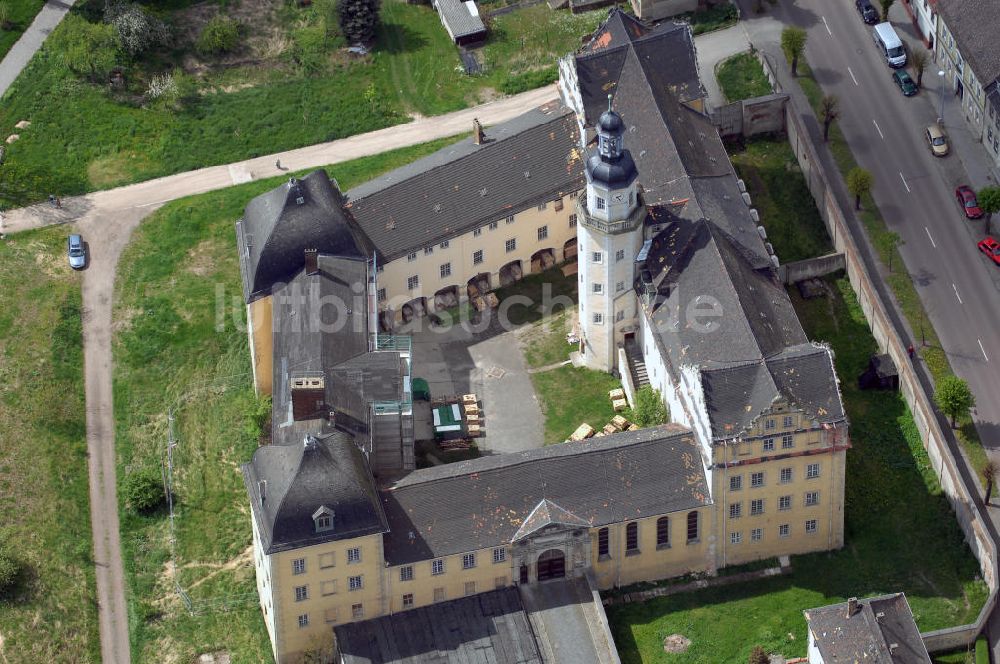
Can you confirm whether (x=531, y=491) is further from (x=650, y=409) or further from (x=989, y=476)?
(x=989, y=476)

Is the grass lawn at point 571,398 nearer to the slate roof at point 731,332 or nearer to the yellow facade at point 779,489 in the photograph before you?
the slate roof at point 731,332

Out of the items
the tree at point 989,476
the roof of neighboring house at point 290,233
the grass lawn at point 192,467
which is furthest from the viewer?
the roof of neighboring house at point 290,233

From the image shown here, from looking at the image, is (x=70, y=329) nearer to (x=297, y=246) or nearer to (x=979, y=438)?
(x=297, y=246)

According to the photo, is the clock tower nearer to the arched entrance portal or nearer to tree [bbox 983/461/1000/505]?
the arched entrance portal

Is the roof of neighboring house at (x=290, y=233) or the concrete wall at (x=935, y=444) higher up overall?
the roof of neighboring house at (x=290, y=233)

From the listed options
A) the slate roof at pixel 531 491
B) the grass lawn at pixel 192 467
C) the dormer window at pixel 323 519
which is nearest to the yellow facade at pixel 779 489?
the slate roof at pixel 531 491

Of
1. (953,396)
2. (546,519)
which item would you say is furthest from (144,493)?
(953,396)
